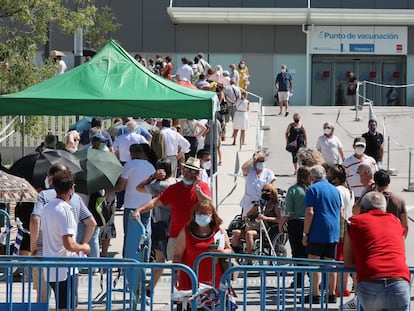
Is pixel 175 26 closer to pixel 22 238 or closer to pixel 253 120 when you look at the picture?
pixel 253 120

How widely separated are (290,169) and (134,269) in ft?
59.3

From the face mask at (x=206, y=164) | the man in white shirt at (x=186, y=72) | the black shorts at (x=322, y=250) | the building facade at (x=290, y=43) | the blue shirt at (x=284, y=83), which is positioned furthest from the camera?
the building facade at (x=290, y=43)

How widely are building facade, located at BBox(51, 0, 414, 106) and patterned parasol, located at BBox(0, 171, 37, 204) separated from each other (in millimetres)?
36469

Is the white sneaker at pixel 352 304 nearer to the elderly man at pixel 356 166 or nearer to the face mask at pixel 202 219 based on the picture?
the face mask at pixel 202 219

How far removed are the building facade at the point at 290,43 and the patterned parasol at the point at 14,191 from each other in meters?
36.5

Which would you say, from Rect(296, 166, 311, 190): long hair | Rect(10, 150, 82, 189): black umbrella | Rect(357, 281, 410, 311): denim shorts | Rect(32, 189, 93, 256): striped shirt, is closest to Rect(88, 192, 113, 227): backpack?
Rect(10, 150, 82, 189): black umbrella

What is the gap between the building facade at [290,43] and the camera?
4772cm

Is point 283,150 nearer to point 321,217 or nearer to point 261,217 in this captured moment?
point 261,217

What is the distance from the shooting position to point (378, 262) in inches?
345

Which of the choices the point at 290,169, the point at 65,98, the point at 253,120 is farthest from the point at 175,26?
the point at 65,98

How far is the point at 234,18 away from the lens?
46.8 metres

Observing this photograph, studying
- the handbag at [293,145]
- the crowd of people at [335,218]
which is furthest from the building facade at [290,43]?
the crowd of people at [335,218]

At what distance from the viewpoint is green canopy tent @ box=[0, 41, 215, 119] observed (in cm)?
1489

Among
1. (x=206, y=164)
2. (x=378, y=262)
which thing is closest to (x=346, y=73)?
(x=206, y=164)
